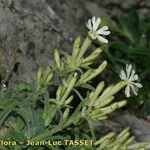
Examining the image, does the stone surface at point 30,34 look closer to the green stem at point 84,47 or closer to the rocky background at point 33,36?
the rocky background at point 33,36

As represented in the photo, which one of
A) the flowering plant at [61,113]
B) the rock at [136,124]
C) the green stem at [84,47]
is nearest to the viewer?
the flowering plant at [61,113]

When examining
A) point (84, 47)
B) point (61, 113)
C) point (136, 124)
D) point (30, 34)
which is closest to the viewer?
point (61, 113)

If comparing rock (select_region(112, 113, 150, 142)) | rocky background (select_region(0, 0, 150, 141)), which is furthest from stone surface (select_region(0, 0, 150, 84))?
rock (select_region(112, 113, 150, 142))

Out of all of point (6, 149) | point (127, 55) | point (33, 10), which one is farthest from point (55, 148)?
point (127, 55)

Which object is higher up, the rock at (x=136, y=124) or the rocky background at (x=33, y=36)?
the rocky background at (x=33, y=36)

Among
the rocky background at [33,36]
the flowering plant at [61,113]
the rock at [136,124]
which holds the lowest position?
the flowering plant at [61,113]

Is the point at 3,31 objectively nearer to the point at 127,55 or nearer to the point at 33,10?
the point at 33,10

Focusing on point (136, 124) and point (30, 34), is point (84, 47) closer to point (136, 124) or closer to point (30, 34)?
point (30, 34)

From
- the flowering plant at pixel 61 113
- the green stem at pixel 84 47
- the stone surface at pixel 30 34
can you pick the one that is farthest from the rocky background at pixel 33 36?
the green stem at pixel 84 47

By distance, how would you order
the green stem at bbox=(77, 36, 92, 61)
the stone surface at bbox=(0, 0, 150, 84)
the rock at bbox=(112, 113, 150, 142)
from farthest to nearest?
the rock at bbox=(112, 113, 150, 142)
the stone surface at bbox=(0, 0, 150, 84)
the green stem at bbox=(77, 36, 92, 61)

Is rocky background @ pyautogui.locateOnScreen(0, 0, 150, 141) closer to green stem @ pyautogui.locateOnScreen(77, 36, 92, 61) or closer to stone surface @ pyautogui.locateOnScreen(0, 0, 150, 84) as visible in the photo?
stone surface @ pyautogui.locateOnScreen(0, 0, 150, 84)

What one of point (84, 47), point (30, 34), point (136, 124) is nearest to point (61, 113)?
point (84, 47)
